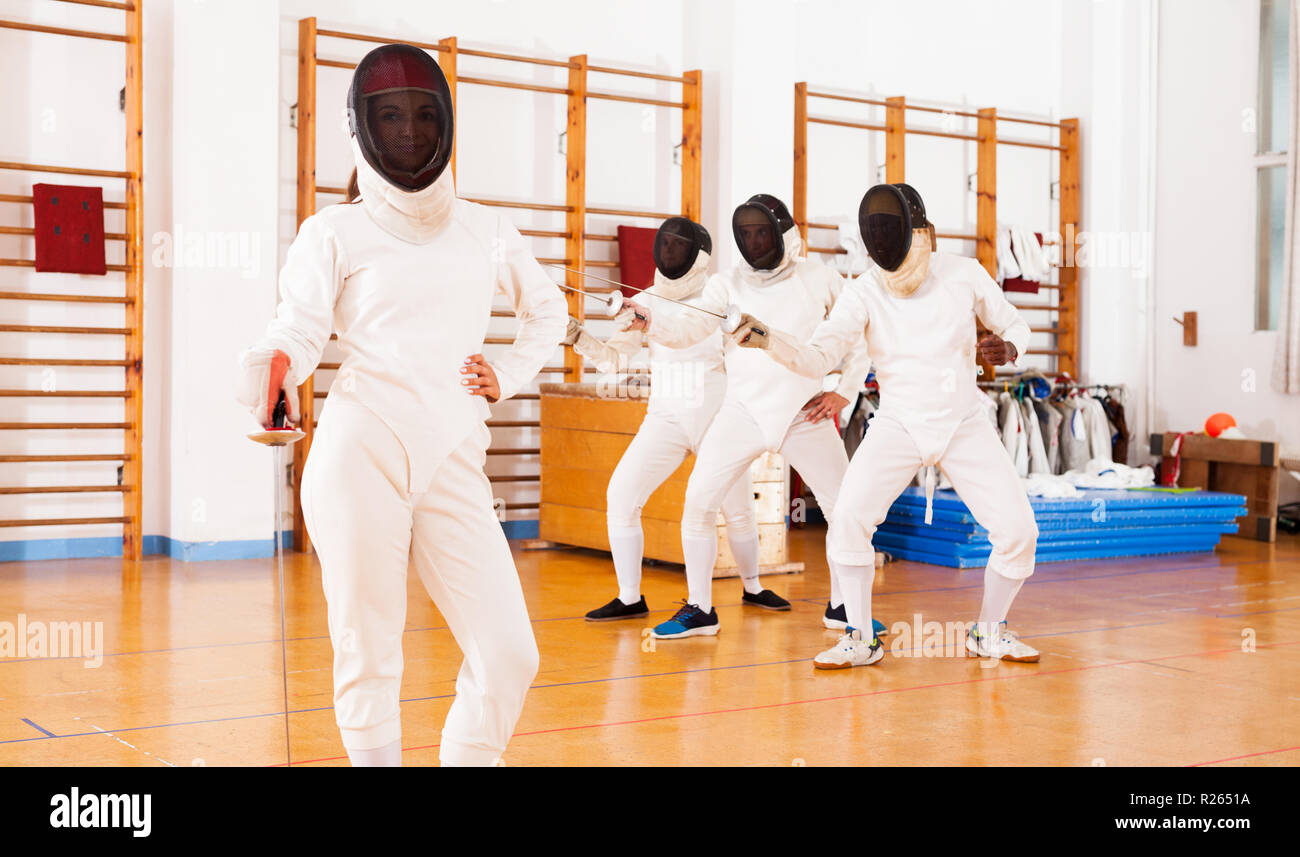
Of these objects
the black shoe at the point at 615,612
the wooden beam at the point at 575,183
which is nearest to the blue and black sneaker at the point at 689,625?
the black shoe at the point at 615,612

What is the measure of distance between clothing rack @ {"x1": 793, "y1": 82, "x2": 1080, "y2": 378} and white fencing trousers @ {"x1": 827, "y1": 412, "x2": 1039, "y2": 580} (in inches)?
143

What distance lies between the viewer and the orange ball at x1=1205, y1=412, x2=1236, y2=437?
24.7 ft

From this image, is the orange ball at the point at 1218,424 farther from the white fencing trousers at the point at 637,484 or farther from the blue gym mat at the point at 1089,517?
the white fencing trousers at the point at 637,484

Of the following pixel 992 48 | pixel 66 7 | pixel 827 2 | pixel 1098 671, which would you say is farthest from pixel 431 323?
pixel 992 48

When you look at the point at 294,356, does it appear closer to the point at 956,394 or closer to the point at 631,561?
the point at 956,394

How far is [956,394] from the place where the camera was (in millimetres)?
3812

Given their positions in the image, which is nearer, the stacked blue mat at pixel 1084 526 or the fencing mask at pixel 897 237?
the fencing mask at pixel 897 237

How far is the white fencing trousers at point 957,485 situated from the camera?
381 centimetres

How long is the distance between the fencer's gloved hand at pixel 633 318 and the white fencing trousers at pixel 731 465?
0.70m

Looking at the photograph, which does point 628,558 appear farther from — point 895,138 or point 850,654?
point 895,138

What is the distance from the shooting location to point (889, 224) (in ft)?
12.4

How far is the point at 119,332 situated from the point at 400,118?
13.9 feet

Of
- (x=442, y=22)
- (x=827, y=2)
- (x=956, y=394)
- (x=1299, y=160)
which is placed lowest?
(x=956, y=394)

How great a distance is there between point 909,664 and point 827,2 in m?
5.21
